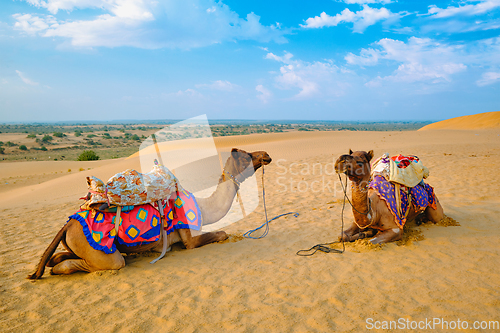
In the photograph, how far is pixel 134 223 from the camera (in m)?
3.99

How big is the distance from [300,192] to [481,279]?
231 inches

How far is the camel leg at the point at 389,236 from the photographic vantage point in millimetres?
4582

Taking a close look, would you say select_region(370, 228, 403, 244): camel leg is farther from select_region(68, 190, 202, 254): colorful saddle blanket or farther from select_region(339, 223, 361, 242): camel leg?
select_region(68, 190, 202, 254): colorful saddle blanket

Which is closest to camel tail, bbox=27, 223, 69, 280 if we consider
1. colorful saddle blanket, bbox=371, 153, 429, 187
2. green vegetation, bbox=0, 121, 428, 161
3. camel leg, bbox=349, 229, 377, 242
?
green vegetation, bbox=0, 121, 428, 161

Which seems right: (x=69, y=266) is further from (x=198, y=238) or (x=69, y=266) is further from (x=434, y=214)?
(x=434, y=214)

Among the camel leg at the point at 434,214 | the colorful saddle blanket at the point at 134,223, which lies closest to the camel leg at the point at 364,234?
the camel leg at the point at 434,214

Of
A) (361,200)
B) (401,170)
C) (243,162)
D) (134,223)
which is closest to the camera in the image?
(134,223)

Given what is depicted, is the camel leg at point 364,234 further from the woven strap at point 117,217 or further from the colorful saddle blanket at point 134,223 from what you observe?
the woven strap at point 117,217

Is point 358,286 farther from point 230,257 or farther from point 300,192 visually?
point 300,192

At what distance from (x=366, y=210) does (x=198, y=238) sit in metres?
2.68

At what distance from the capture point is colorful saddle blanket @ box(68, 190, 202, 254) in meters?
3.83

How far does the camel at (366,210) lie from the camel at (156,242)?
1.24m

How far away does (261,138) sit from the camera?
30.8 metres

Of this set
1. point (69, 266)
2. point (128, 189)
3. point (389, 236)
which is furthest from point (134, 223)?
point (389, 236)
